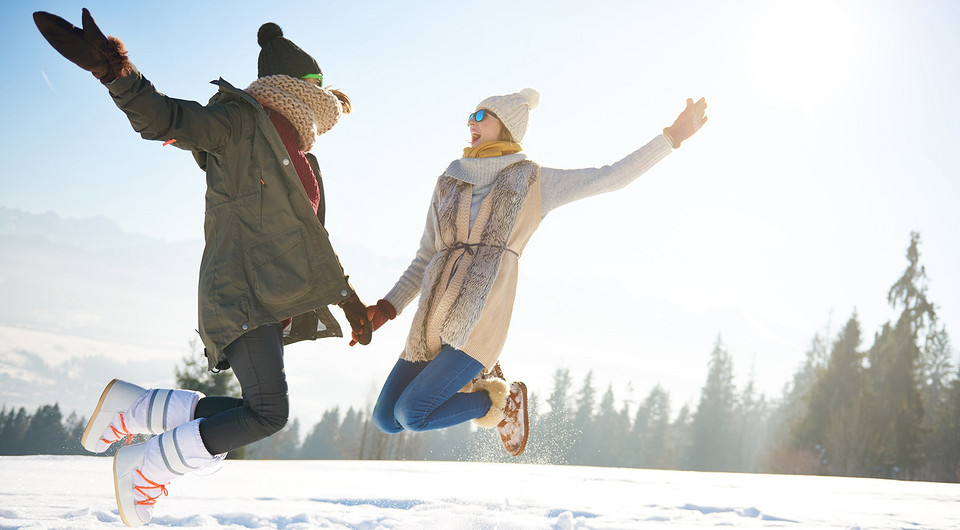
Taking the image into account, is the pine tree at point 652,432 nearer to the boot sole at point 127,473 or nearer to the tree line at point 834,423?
the tree line at point 834,423

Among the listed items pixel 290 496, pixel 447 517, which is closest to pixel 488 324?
pixel 447 517

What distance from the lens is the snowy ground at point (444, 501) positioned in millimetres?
4680

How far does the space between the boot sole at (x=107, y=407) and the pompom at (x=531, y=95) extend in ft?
8.46

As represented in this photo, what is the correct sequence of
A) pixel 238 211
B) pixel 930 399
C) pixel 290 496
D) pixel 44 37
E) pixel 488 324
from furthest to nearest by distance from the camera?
pixel 930 399
pixel 290 496
pixel 488 324
pixel 238 211
pixel 44 37

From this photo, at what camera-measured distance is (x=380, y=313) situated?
3.76 m

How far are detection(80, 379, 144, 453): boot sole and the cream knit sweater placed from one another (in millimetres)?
1378

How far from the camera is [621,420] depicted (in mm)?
50250

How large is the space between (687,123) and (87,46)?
9.69 feet

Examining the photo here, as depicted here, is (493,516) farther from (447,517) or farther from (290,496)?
(290,496)

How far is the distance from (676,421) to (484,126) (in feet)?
169

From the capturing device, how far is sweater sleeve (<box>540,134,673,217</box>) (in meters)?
3.77

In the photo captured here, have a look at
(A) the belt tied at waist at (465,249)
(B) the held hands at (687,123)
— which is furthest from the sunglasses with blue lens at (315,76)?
(B) the held hands at (687,123)

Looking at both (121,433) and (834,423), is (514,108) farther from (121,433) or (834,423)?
(834,423)

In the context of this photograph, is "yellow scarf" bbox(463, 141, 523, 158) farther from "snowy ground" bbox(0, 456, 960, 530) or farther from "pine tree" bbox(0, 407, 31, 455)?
"pine tree" bbox(0, 407, 31, 455)
